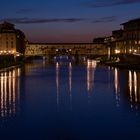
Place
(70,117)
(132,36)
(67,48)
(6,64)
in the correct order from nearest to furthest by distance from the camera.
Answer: (70,117) → (6,64) → (132,36) → (67,48)

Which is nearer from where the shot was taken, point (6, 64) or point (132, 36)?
point (6, 64)

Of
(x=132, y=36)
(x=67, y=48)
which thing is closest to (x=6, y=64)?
(x=132, y=36)

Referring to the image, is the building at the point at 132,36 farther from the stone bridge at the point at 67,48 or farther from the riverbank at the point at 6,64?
the stone bridge at the point at 67,48

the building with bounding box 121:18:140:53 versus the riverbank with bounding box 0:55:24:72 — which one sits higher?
the building with bounding box 121:18:140:53

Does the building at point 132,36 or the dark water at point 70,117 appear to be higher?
the building at point 132,36

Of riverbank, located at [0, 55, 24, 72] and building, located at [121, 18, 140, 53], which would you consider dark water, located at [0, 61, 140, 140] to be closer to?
riverbank, located at [0, 55, 24, 72]

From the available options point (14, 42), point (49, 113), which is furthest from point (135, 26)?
point (49, 113)

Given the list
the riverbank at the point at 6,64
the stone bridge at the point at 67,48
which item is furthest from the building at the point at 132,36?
the stone bridge at the point at 67,48

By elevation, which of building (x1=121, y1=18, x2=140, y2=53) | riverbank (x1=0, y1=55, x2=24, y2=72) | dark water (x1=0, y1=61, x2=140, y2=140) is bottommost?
dark water (x1=0, y1=61, x2=140, y2=140)

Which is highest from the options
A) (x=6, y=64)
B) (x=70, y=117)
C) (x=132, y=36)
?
(x=132, y=36)

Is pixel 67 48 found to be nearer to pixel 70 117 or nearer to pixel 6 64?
pixel 6 64

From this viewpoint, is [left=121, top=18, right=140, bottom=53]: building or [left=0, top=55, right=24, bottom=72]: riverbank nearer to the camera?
[left=0, top=55, right=24, bottom=72]: riverbank

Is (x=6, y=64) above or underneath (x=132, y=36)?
underneath

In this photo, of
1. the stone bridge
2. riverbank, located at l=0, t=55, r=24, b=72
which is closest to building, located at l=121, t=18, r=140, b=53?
riverbank, located at l=0, t=55, r=24, b=72
